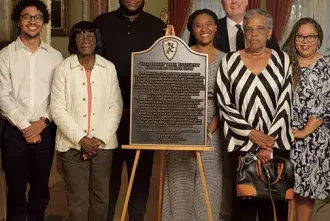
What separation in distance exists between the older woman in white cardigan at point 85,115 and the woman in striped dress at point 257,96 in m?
0.84

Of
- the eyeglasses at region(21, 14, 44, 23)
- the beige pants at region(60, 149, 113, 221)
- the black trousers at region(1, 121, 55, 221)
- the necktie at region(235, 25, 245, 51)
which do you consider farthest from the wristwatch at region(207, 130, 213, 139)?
the eyeglasses at region(21, 14, 44, 23)

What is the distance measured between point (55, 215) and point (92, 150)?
1709mm

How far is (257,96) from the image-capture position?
4191 millimetres

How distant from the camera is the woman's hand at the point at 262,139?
4.18 meters

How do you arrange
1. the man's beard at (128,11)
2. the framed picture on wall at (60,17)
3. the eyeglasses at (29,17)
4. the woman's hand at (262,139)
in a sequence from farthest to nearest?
1. the framed picture on wall at (60,17)
2. the man's beard at (128,11)
3. the eyeglasses at (29,17)
4. the woman's hand at (262,139)

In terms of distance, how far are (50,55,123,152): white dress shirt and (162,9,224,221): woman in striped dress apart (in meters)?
0.53

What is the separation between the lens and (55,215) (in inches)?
233

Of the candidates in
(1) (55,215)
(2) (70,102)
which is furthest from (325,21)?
(2) (70,102)

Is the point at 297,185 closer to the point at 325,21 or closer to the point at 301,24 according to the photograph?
the point at 301,24

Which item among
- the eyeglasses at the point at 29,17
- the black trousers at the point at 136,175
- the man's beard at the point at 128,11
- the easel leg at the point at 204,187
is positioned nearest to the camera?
the easel leg at the point at 204,187

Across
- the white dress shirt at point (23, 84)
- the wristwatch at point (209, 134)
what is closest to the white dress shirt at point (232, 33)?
the wristwatch at point (209, 134)

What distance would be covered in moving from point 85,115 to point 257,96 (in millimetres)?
1209

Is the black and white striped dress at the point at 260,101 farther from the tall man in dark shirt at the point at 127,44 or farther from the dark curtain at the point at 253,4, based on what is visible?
the dark curtain at the point at 253,4

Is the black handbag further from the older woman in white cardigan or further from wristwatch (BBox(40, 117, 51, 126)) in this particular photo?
wristwatch (BBox(40, 117, 51, 126))
